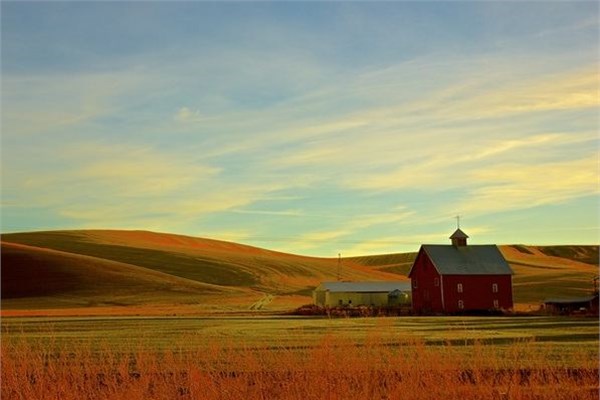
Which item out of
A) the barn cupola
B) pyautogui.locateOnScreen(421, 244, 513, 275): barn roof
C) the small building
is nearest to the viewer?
the small building

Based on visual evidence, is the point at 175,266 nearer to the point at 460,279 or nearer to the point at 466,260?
the point at 466,260

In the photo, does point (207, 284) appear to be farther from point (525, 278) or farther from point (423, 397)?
point (423, 397)

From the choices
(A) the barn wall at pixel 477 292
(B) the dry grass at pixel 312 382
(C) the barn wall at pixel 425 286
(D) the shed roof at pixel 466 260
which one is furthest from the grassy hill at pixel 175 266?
(B) the dry grass at pixel 312 382

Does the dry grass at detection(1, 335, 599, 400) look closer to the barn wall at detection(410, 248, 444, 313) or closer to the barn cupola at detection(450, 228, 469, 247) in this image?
the barn wall at detection(410, 248, 444, 313)

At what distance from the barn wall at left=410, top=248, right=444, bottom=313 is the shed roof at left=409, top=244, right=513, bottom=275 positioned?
0.86 m

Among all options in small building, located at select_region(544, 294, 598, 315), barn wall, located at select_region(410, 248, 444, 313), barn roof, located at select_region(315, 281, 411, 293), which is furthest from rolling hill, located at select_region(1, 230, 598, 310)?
small building, located at select_region(544, 294, 598, 315)

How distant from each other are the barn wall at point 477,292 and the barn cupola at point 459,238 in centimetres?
566

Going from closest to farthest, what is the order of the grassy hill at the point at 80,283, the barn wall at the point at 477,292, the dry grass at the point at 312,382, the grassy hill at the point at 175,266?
the dry grass at the point at 312,382 → the barn wall at the point at 477,292 → the grassy hill at the point at 80,283 → the grassy hill at the point at 175,266

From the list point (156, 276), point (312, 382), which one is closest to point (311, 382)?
point (312, 382)

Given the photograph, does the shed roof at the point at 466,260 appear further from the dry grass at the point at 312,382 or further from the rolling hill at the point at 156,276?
the dry grass at the point at 312,382

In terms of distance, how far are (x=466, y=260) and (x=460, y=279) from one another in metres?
3.65

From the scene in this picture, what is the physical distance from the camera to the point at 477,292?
83938 millimetres

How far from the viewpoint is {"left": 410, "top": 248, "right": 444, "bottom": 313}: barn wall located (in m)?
82.3

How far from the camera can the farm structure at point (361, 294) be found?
100312 mm
